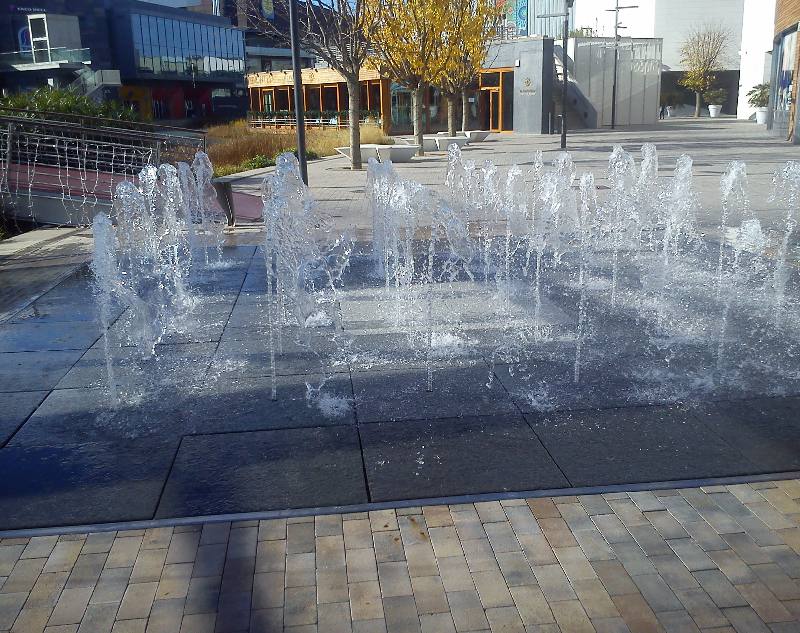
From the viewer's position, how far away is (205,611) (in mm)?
2938

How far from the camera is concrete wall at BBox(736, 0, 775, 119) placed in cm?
4738

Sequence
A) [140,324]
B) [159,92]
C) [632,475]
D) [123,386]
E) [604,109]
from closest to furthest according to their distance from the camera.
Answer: [632,475] → [123,386] → [140,324] → [604,109] → [159,92]

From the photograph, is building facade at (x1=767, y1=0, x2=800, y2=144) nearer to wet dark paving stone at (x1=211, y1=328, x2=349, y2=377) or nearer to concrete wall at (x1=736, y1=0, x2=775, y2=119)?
concrete wall at (x1=736, y1=0, x2=775, y2=119)

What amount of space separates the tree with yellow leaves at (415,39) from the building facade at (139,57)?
1663 centimetres

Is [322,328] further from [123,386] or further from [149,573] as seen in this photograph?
[149,573]

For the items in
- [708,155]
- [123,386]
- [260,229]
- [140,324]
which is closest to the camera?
[123,386]

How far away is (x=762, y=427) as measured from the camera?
4426 mm

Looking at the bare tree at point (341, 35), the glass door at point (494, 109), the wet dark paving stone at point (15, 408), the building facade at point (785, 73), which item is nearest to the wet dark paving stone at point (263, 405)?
the wet dark paving stone at point (15, 408)

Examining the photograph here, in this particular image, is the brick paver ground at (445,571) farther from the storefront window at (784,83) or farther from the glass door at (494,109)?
the glass door at (494,109)

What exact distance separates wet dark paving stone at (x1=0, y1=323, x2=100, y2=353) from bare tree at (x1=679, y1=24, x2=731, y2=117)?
54483mm

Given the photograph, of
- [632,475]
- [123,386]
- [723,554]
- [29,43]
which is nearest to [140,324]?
[123,386]

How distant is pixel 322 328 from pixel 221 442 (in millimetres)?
2250

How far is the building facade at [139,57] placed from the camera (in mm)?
44531

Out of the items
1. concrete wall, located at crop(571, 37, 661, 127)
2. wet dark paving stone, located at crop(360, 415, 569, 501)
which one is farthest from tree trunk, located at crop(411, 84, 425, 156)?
concrete wall, located at crop(571, 37, 661, 127)
